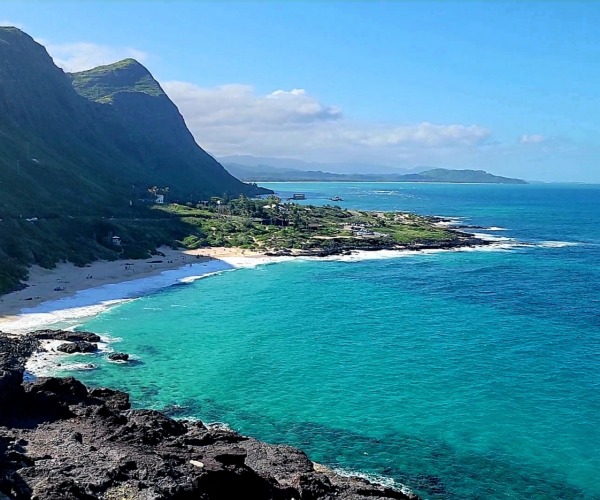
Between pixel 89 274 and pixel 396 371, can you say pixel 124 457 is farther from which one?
pixel 89 274

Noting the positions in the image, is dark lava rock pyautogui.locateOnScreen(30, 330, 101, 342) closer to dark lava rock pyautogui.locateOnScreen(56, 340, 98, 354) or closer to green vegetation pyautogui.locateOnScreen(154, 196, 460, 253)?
dark lava rock pyautogui.locateOnScreen(56, 340, 98, 354)

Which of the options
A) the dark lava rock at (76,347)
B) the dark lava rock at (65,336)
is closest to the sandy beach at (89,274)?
the dark lava rock at (65,336)

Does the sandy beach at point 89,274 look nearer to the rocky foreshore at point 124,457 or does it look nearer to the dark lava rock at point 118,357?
the dark lava rock at point 118,357

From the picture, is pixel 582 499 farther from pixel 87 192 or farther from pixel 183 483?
pixel 87 192

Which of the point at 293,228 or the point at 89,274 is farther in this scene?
the point at 293,228

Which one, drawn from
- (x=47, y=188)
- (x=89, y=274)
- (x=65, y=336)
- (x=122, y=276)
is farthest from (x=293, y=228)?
(x=65, y=336)
